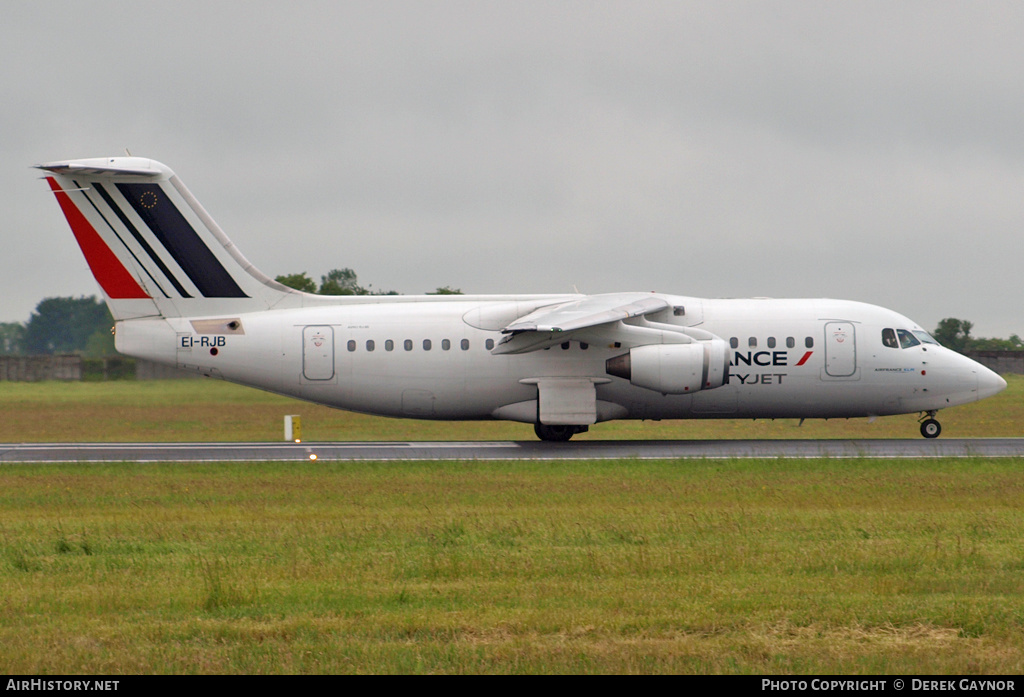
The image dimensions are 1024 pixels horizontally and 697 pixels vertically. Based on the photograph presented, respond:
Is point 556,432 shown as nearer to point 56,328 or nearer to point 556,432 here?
point 556,432

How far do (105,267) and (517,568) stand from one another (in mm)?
20838

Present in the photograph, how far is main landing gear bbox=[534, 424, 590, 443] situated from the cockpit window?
8891 millimetres

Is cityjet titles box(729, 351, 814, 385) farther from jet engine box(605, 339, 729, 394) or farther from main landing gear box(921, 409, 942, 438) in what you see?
main landing gear box(921, 409, 942, 438)

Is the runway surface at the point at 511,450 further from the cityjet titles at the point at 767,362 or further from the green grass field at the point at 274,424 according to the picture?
the green grass field at the point at 274,424

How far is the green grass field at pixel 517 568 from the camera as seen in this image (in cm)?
877

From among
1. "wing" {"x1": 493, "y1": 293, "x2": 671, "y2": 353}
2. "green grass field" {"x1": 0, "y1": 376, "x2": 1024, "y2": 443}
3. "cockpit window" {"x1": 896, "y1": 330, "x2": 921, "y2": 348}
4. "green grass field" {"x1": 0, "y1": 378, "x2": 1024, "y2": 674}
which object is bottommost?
"green grass field" {"x1": 0, "y1": 376, "x2": 1024, "y2": 443}

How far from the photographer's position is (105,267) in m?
29.3

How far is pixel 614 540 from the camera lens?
14.1m

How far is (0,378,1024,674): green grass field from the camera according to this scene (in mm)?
8773

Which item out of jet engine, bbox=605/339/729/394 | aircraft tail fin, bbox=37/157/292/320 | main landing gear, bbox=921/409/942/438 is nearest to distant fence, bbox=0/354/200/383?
aircraft tail fin, bbox=37/157/292/320

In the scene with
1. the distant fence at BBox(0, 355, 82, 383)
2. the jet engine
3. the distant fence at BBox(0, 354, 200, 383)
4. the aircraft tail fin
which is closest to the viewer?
the jet engine
